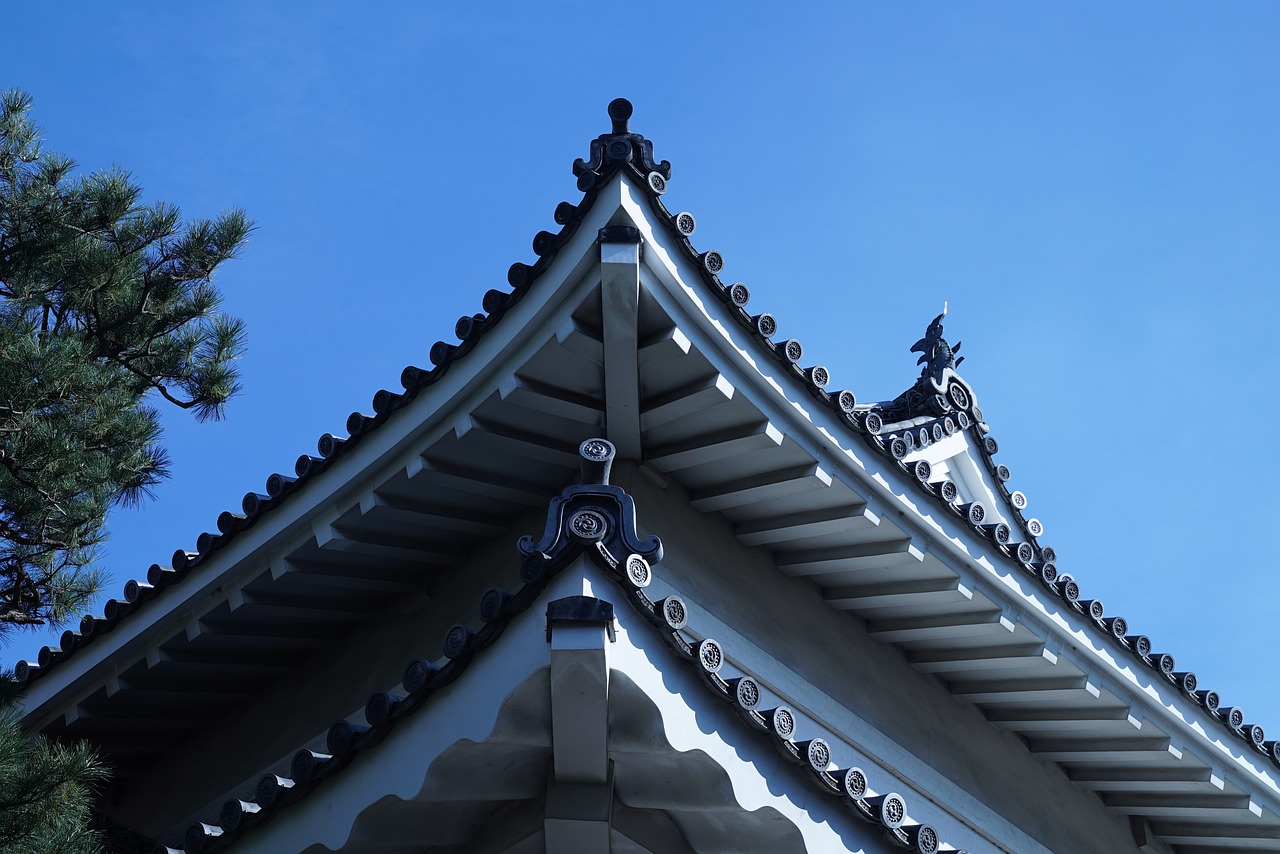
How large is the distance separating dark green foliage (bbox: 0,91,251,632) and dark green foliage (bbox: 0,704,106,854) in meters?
1.79

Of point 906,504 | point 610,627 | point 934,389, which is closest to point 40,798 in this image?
→ point 610,627

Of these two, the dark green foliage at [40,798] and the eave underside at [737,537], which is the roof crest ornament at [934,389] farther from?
the dark green foliage at [40,798]

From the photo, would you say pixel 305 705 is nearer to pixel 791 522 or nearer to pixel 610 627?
pixel 791 522

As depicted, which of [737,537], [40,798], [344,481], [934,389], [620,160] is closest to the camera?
[40,798]

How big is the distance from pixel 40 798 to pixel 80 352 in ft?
8.51

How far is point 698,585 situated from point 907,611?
1.38m

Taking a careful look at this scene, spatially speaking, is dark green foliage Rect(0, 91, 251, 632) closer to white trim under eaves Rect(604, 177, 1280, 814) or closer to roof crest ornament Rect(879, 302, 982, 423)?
white trim under eaves Rect(604, 177, 1280, 814)

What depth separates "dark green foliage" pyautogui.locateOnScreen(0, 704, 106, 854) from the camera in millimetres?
5570

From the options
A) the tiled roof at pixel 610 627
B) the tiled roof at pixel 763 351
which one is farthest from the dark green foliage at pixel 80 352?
the tiled roof at pixel 610 627

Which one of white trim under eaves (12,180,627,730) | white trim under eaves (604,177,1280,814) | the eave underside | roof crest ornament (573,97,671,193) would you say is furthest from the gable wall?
roof crest ornament (573,97,671,193)

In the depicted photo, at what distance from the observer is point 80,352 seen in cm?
732

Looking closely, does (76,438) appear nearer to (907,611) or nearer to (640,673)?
(640,673)

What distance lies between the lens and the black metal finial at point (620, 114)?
23.5 ft

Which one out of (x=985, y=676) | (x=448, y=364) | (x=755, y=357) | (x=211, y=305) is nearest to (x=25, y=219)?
(x=211, y=305)
